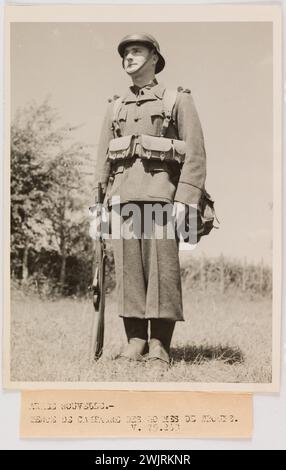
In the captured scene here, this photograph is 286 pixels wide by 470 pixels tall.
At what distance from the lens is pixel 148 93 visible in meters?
3.26

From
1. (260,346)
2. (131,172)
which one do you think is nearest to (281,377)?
(260,346)

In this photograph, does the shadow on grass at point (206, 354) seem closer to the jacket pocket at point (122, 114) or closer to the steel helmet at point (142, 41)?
the jacket pocket at point (122, 114)

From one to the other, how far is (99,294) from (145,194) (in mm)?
544

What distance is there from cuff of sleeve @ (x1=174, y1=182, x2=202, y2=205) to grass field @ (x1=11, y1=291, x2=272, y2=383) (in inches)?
20.3

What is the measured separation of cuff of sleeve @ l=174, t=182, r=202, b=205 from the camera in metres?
3.17

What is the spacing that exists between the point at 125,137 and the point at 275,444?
5.28ft

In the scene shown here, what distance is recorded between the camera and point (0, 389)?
3.28 meters

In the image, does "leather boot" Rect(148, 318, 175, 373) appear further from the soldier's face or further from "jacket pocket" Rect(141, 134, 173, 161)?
the soldier's face

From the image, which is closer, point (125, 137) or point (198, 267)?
point (125, 137)

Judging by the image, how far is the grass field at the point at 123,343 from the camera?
3266mm

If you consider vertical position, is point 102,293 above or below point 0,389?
above

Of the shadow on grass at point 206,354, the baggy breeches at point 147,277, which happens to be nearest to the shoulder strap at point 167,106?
the baggy breeches at point 147,277

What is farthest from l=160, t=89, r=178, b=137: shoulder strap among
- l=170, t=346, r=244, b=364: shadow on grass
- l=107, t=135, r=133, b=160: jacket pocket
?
l=170, t=346, r=244, b=364: shadow on grass
